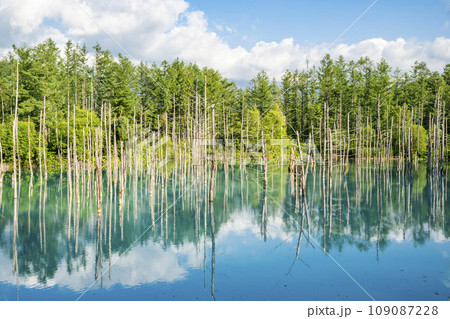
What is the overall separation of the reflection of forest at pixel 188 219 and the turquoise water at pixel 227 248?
0.06m

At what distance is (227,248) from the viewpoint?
38.6ft

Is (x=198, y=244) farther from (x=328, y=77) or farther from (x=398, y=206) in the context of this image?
(x=328, y=77)

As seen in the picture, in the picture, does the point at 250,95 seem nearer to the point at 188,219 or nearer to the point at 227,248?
the point at 188,219

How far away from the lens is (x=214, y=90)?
159ft

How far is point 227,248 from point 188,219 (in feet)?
13.4

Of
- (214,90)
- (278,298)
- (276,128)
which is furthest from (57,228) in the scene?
(214,90)

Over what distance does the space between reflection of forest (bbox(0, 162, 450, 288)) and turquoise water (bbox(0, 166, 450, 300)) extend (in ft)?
0.21

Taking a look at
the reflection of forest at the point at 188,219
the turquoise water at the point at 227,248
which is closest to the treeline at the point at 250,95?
the reflection of forest at the point at 188,219

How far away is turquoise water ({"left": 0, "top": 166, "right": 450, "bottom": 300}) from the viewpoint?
8.43m

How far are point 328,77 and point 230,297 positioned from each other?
158ft

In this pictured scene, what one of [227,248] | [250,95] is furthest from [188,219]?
[250,95]

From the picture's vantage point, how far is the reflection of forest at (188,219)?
1152 centimetres

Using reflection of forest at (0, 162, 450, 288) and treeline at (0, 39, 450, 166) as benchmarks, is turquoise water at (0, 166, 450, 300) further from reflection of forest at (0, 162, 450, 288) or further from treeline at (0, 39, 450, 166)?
treeline at (0, 39, 450, 166)

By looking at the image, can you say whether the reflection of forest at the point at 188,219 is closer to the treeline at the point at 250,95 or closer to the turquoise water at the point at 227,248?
the turquoise water at the point at 227,248
